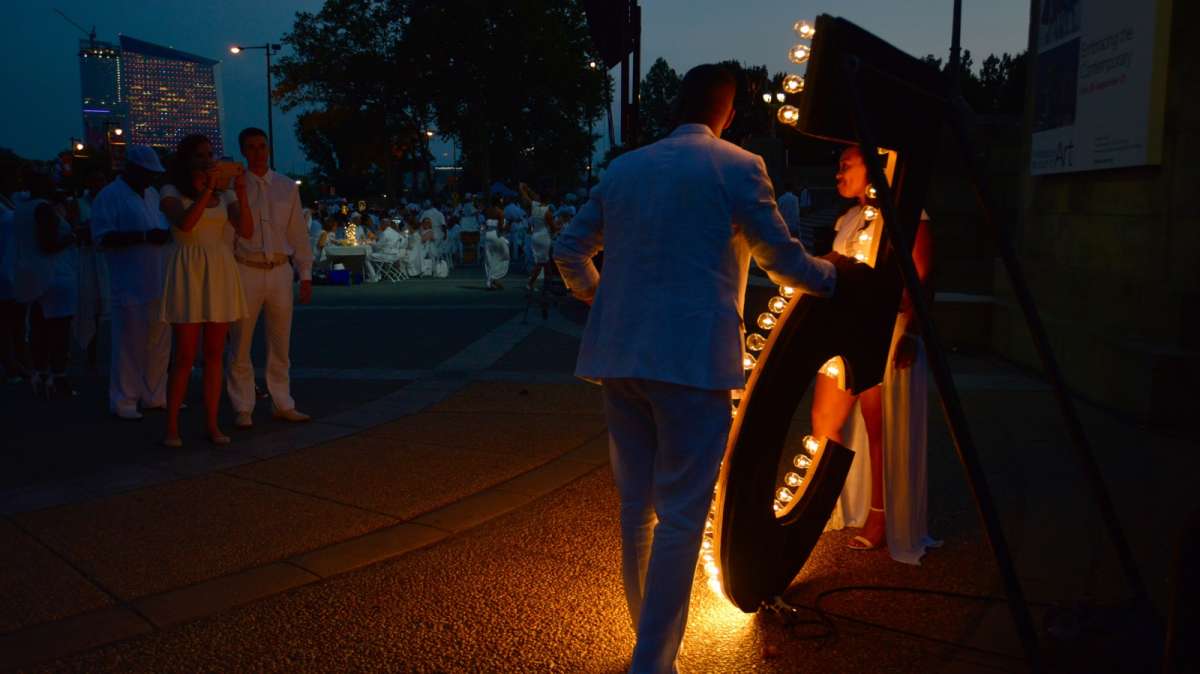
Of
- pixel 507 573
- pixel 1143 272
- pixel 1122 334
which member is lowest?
pixel 507 573

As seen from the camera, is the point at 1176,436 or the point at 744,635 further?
the point at 1176,436

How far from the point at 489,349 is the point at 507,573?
6795 millimetres

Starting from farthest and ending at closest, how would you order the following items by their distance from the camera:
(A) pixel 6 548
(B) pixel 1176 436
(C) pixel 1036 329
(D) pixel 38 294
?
1. (D) pixel 38 294
2. (B) pixel 1176 436
3. (A) pixel 6 548
4. (C) pixel 1036 329

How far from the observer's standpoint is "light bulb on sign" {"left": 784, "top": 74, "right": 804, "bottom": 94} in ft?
12.0

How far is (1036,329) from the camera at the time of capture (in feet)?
11.6

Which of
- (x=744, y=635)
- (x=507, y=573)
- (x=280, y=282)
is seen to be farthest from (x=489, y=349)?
(x=744, y=635)

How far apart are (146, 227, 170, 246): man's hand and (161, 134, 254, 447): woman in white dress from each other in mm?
916

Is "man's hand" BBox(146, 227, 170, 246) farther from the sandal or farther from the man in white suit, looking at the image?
the sandal

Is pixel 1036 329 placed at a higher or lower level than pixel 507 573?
higher

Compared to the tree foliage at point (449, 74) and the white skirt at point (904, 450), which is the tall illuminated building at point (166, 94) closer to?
the white skirt at point (904, 450)

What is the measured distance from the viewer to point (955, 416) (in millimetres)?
3016

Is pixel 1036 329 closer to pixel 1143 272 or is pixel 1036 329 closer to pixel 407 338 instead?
pixel 1143 272

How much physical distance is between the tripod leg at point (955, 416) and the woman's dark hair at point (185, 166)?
183 inches

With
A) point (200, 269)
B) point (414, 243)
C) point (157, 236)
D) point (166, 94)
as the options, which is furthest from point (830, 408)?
point (414, 243)
